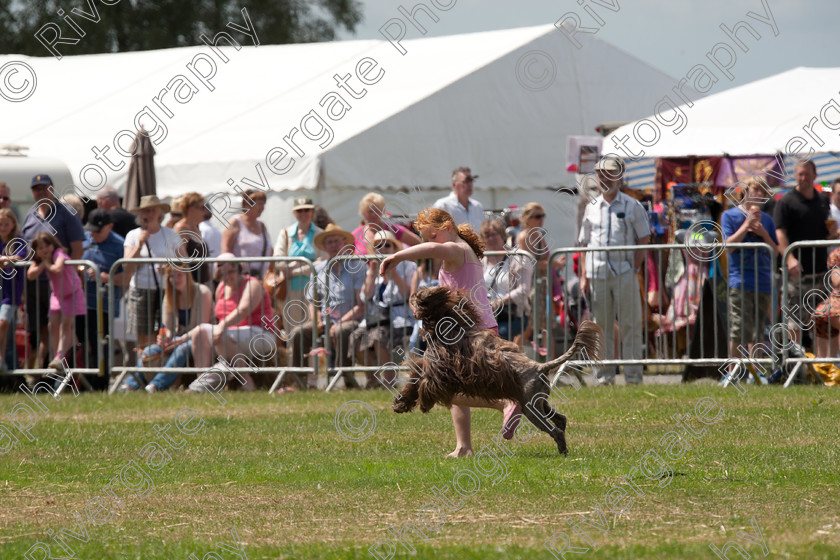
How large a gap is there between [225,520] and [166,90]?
1723 cm

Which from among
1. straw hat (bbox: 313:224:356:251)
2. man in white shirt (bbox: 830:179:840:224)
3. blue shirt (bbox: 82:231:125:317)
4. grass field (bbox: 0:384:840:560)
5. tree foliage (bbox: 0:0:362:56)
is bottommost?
grass field (bbox: 0:384:840:560)

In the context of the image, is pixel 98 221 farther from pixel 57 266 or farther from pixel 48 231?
pixel 57 266

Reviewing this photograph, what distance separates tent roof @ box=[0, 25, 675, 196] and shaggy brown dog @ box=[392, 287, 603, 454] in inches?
425

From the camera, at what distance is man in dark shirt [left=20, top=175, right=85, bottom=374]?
13.9 meters

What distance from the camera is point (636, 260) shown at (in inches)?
515

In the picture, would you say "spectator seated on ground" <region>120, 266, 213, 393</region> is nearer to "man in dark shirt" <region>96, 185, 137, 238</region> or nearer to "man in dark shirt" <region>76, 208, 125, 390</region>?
"man in dark shirt" <region>76, 208, 125, 390</region>

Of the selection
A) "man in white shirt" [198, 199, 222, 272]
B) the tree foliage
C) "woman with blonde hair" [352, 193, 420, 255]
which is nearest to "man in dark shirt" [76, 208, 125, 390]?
"man in white shirt" [198, 199, 222, 272]

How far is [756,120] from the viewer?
16.8 metres

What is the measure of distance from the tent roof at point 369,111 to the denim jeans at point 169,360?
550 centimetres

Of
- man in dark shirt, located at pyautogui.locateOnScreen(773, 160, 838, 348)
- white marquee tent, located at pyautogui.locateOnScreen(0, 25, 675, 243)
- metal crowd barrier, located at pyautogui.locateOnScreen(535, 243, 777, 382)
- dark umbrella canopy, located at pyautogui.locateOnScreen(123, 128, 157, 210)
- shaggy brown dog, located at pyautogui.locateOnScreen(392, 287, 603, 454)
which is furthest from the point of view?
white marquee tent, located at pyautogui.locateOnScreen(0, 25, 675, 243)

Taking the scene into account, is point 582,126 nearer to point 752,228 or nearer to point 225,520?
point 752,228

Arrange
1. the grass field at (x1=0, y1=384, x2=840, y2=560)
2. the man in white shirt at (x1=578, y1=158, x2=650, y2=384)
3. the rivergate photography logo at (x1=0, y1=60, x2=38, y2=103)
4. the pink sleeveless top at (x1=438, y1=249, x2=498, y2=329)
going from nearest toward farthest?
the grass field at (x1=0, y1=384, x2=840, y2=560) → the pink sleeveless top at (x1=438, y1=249, x2=498, y2=329) → the man in white shirt at (x1=578, y1=158, x2=650, y2=384) → the rivergate photography logo at (x1=0, y1=60, x2=38, y2=103)

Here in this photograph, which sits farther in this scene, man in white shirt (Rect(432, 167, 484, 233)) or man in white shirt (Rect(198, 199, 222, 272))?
man in white shirt (Rect(198, 199, 222, 272))

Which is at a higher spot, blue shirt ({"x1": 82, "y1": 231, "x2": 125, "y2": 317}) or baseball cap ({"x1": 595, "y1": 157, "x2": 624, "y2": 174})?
baseball cap ({"x1": 595, "y1": 157, "x2": 624, "y2": 174})
